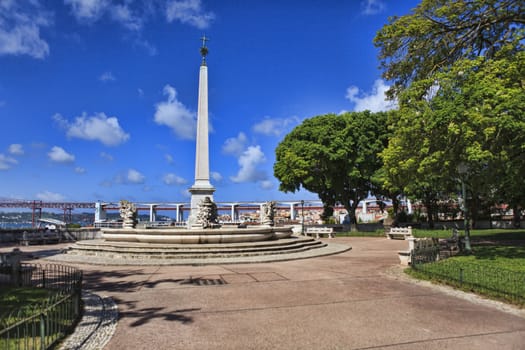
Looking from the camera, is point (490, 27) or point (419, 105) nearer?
point (419, 105)

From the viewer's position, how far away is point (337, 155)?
32.9 meters

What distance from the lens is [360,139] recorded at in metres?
33.7

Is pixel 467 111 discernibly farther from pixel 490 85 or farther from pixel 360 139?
pixel 360 139

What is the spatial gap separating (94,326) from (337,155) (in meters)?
28.4

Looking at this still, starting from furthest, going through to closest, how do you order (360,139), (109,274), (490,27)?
(360,139)
(490,27)
(109,274)

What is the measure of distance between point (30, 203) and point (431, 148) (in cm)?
10722

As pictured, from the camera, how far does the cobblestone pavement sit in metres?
5.81

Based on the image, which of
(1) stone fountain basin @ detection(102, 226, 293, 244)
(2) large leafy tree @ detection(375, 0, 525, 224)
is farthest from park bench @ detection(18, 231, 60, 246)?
(2) large leafy tree @ detection(375, 0, 525, 224)

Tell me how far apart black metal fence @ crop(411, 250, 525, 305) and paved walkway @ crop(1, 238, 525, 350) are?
505 mm

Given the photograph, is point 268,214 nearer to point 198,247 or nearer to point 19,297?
point 198,247

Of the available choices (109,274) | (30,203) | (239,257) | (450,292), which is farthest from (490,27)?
(30,203)

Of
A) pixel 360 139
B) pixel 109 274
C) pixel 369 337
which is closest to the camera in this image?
pixel 369 337

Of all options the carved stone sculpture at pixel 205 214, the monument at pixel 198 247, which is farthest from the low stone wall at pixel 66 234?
the carved stone sculpture at pixel 205 214

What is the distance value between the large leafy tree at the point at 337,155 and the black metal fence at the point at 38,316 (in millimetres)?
26100
